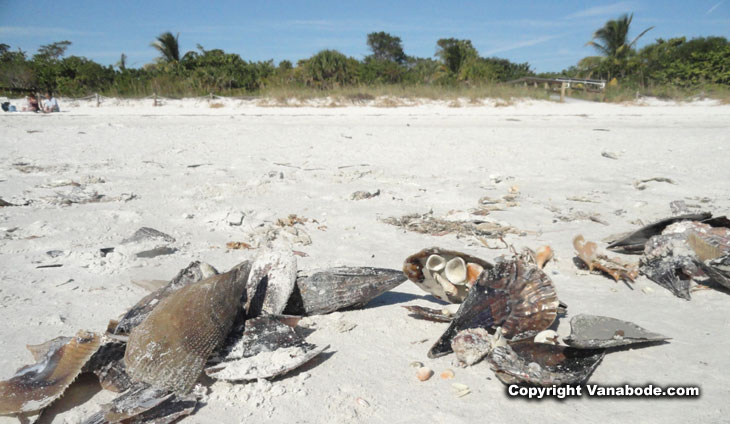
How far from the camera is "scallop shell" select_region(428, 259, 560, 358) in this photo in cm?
225

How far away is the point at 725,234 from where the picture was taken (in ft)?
10.6

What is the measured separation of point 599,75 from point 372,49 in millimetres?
38266

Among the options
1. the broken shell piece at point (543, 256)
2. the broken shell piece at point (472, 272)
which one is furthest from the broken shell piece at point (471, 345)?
the broken shell piece at point (543, 256)

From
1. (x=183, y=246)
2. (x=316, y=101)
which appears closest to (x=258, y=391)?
(x=183, y=246)

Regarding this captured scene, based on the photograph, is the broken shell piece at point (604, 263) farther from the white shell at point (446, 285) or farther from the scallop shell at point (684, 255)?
the white shell at point (446, 285)

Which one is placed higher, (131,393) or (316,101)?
(316,101)

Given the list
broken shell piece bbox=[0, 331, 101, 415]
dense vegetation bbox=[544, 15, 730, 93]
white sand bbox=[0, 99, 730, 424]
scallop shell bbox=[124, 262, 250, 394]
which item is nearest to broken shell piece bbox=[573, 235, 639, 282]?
white sand bbox=[0, 99, 730, 424]

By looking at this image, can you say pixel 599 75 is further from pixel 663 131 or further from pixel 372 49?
pixel 372 49

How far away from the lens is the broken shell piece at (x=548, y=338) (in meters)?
2.23

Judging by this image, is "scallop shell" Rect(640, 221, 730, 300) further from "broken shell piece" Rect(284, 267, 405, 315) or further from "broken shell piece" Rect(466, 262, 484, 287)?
"broken shell piece" Rect(284, 267, 405, 315)

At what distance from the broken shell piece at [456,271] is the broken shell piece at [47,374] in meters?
1.78

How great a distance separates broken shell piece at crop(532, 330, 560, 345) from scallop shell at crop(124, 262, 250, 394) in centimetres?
152

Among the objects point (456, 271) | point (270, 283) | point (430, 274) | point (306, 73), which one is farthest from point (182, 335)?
point (306, 73)

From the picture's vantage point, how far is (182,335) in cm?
195
